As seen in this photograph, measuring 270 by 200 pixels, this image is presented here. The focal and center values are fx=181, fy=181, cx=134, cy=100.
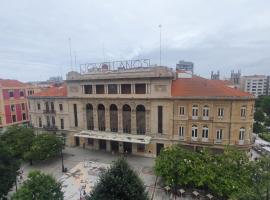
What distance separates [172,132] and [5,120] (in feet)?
166

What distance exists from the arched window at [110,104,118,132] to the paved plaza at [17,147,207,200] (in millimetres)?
5729

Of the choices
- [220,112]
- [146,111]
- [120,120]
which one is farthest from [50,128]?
[220,112]

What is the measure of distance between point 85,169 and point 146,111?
1568 centimetres

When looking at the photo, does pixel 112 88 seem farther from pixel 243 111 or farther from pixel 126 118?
pixel 243 111

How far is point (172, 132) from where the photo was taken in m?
35.0

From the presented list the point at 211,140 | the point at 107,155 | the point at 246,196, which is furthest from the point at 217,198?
the point at 107,155

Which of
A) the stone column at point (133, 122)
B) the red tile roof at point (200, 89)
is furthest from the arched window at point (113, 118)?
the red tile roof at point (200, 89)

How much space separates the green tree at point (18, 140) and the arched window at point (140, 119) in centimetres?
2119

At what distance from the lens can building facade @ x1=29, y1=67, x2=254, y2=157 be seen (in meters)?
31.4

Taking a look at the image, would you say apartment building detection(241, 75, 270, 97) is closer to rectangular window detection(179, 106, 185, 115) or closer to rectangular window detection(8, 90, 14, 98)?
rectangular window detection(179, 106, 185, 115)

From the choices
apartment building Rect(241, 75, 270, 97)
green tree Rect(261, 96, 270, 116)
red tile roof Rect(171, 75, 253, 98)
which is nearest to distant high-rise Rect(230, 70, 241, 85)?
apartment building Rect(241, 75, 270, 97)

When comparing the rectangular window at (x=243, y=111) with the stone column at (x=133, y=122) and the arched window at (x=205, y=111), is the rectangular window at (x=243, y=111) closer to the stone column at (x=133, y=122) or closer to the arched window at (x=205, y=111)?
the arched window at (x=205, y=111)

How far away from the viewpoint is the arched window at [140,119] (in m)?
36.7

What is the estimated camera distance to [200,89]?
3350 centimetres
